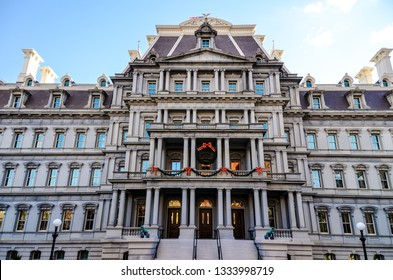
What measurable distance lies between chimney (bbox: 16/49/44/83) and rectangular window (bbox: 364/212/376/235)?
3811 cm

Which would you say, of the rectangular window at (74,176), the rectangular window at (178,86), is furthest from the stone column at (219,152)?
the rectangular window at (74,176)

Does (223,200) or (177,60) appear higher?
(177,60)

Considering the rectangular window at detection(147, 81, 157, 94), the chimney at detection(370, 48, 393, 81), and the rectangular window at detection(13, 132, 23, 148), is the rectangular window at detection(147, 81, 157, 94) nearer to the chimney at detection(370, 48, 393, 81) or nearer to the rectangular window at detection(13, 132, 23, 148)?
the rectangular window at detection(13, 132, 23, 148)

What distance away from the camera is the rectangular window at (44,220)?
25234 mm

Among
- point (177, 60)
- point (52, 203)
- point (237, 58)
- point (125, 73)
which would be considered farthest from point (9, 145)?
point (237, 58)

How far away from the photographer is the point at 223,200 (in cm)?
2184

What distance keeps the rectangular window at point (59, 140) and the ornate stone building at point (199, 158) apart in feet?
0.32

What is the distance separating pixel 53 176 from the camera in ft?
89.1

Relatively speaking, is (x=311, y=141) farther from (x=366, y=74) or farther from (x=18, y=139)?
(x=18, y=139)

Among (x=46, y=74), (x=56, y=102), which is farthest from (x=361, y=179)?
(x=46, y=74)

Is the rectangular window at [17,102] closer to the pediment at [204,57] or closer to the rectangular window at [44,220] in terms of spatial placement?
the rectangular window at [44,220]

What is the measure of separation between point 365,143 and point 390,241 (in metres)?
9.05

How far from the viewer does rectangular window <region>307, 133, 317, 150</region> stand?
28078mm
